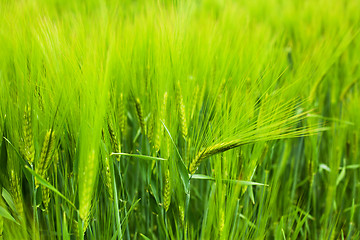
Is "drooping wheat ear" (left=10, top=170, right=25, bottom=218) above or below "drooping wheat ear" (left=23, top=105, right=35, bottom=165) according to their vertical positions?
below

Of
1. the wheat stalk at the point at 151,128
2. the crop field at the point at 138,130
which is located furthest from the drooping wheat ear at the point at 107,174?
the wheat stalk at the point at 151,128

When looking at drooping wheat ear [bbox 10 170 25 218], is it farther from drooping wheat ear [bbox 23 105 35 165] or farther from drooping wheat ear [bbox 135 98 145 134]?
drooping wheat ear [bbox 135 98 145 134]

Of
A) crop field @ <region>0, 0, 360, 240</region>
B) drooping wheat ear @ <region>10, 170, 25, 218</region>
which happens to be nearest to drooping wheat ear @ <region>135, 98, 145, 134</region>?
crop field @ <region>0, 0, 360, 240</region>

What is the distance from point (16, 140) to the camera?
60 centimetres

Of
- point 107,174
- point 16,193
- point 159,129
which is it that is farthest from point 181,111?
point 16,193

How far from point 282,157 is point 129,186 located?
0.38m

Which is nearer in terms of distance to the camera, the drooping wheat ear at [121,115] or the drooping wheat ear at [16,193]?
the drooping wheat ear at [16,193]

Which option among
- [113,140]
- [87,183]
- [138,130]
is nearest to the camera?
[87,183]

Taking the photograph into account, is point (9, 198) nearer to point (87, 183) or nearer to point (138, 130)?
point (87, 183)

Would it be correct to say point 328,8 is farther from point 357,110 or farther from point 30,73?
point 30,73

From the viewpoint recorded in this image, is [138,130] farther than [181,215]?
Yes

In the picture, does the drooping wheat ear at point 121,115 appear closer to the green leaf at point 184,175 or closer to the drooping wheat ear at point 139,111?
the drooping wheat ear at point 139,111

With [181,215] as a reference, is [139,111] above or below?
above

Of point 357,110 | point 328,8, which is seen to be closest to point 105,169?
point 357,110
